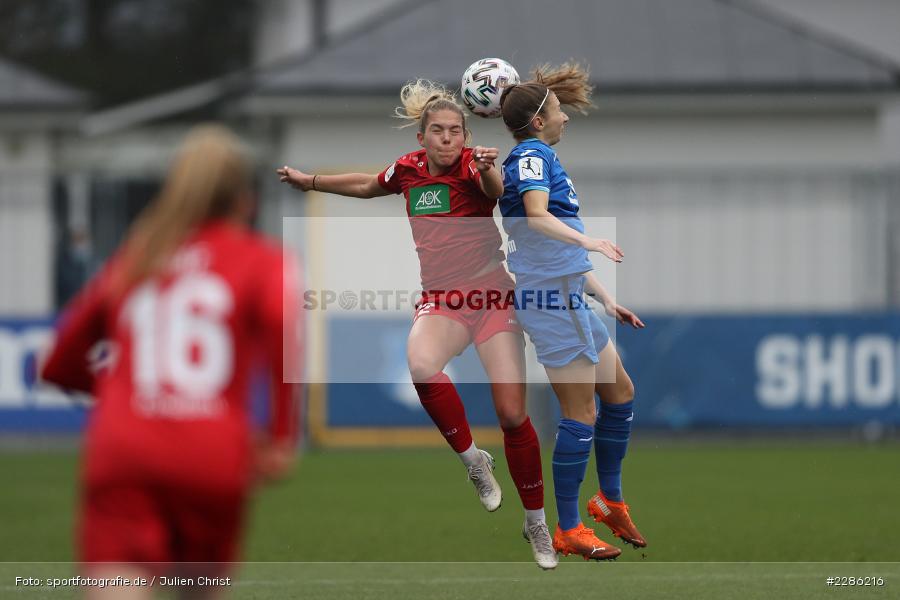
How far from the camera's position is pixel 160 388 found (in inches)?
153

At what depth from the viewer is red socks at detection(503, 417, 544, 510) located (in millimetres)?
7273

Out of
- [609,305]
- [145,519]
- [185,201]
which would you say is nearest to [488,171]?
[609,305]

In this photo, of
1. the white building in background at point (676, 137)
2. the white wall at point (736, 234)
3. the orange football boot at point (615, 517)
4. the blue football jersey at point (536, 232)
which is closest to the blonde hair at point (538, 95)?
the blue football jersey at point (536, 232)

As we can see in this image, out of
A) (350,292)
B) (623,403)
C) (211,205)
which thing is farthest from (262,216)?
Answer: (211,205)

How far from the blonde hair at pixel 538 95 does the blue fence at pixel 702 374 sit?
7.39m

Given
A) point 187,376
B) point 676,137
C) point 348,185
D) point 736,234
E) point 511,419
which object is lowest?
point 511,419

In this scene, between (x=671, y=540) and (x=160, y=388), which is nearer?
(x=160, y=388)

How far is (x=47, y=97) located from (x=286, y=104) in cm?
359

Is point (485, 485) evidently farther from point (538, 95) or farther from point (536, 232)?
point (538, 95)

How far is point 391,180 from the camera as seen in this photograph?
24.4 ft

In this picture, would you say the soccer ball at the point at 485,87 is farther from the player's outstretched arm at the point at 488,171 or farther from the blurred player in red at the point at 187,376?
the blurred player in red at the point at 187,376

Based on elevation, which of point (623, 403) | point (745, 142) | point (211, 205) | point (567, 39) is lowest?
point (623, 403)

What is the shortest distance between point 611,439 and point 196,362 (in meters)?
3.93

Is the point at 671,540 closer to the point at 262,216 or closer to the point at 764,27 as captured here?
A: the point at 262,216
